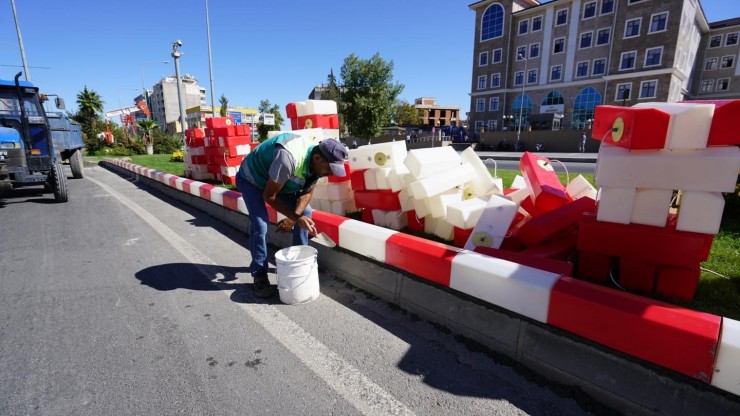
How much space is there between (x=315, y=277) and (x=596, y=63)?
4894 centimetres

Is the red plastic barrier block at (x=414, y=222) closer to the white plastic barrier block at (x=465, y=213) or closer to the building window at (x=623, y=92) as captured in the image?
the white plastic barrier block at (x=465, y=213)

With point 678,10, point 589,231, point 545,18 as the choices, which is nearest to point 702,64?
point 678,10

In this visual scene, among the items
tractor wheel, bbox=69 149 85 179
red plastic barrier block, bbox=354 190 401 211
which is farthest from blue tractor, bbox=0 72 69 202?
red plastic barrier block, bbox=354 190 401 211

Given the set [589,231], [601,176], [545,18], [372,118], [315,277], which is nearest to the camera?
[601,176]

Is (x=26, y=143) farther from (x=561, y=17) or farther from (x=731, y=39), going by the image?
(x=731, y=39)

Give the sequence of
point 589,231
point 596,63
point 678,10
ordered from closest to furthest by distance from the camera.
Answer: point 589,231, point 678,10, point 596,63

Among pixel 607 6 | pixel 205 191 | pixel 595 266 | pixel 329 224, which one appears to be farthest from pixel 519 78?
pixel 595 266

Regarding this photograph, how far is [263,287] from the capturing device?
11.6ft

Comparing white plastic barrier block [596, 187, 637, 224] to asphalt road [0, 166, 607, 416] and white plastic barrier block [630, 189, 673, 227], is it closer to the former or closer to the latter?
white plastic barrier block [630, 189, 673, 227]

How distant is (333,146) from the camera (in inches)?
123

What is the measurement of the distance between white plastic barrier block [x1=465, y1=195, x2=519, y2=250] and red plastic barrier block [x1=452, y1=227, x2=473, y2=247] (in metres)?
0.15

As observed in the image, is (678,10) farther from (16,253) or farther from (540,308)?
(16,253)

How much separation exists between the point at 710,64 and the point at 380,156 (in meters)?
66.2

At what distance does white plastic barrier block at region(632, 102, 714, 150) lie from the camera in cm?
224
